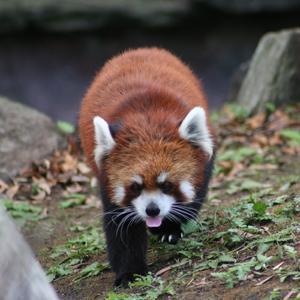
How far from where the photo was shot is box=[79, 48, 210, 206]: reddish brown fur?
4766 millimetres

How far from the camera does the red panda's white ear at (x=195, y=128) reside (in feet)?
15.8

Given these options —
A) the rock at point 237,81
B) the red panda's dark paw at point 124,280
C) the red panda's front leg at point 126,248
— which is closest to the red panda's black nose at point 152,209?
the red panda's front leg at point 126,248

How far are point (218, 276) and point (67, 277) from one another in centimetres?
148

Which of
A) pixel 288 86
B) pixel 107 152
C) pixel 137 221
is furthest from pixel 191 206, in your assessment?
pixel 288 86

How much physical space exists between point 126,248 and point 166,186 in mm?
662

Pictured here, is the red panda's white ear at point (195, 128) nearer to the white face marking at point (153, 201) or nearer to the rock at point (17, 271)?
the white face marking at point (153, 201)

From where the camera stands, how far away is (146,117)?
495 centimetres

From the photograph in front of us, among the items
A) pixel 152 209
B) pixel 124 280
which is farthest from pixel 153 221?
pixel 124 280

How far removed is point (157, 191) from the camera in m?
4.73

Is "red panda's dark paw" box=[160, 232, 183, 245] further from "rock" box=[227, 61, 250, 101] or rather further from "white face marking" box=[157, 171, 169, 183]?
"rock" box=[227, 61, 250, 101]

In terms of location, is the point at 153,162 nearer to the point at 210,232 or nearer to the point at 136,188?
the point at 136,188

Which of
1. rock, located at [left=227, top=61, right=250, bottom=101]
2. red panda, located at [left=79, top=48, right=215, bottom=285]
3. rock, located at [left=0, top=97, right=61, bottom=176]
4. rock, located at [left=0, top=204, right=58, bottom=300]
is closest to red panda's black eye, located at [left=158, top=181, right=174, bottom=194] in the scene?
red panda, located at [left=79, top=48, right=215, bottom=285]

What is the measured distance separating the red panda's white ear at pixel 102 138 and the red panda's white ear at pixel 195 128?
469mm

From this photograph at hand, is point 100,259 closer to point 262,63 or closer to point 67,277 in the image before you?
point 67,277
